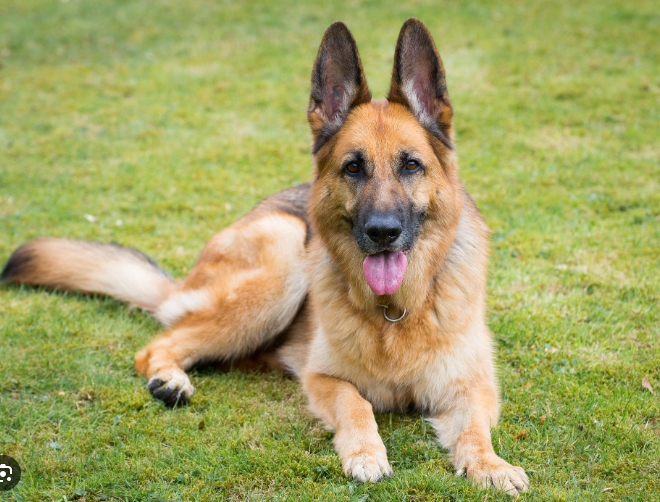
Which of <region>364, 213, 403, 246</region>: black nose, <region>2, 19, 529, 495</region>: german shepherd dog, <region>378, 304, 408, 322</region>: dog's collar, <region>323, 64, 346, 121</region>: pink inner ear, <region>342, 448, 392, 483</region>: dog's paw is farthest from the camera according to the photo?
<region>323, 64, 346, 121</region>: pink inner ear

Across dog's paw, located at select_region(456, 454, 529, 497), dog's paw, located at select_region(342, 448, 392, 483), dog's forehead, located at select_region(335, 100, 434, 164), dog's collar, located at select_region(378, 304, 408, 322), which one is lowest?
dog's paw, located at select_region(342, 448, 392, 483)

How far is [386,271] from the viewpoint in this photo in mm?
4078

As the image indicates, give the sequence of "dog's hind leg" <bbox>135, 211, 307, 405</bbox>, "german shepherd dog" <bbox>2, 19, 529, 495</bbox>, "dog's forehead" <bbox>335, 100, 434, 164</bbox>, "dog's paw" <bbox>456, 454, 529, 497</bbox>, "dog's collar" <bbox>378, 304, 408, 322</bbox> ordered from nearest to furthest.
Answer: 1. "dog's paw" <bbox>456, 454, 529, 497</bbox>
2. "german shepherd dog" <bbox>2, 19, 529, 495</bbox>
3. "dog's forehead" <bbox>335, 100, 434, 164</bbox>
4. "dog's collar" <bbox>378, 304, 408, 322</bbox>
5. "dog's hind leg" <bbox>135, 211, 307, 405</bbox>

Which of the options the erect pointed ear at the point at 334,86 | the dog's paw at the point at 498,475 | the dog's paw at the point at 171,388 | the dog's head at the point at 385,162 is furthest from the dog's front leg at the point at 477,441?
the erect pointed ear at the point at 334,86

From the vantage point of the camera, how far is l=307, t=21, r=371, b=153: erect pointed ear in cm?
426

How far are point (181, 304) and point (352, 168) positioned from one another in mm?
1963

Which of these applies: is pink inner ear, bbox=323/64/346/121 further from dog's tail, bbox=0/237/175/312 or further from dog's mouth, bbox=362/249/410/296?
dog's tail, bbox=0/237/175/312

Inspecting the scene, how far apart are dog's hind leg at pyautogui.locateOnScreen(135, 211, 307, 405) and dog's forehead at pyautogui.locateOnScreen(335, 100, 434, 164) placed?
4.06 ft

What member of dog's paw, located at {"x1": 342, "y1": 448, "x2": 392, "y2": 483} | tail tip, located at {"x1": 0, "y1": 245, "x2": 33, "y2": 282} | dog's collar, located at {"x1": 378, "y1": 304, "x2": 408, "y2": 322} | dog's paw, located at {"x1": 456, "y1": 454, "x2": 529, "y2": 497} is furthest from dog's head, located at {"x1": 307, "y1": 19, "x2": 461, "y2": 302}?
tail tip, located at {"x1": 0, "y1": 245, "x2": 33, "y2": 282}

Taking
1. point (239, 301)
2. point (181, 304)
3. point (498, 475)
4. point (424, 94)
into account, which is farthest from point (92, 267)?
point (498, 475)

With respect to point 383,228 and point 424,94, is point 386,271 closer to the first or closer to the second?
point 383,228

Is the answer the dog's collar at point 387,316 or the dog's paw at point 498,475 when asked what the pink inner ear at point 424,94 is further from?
the dog's paw at point 498,475

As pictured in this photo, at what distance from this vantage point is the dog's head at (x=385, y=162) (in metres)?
4.04

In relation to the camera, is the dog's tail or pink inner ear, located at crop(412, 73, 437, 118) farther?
the dog's tail
